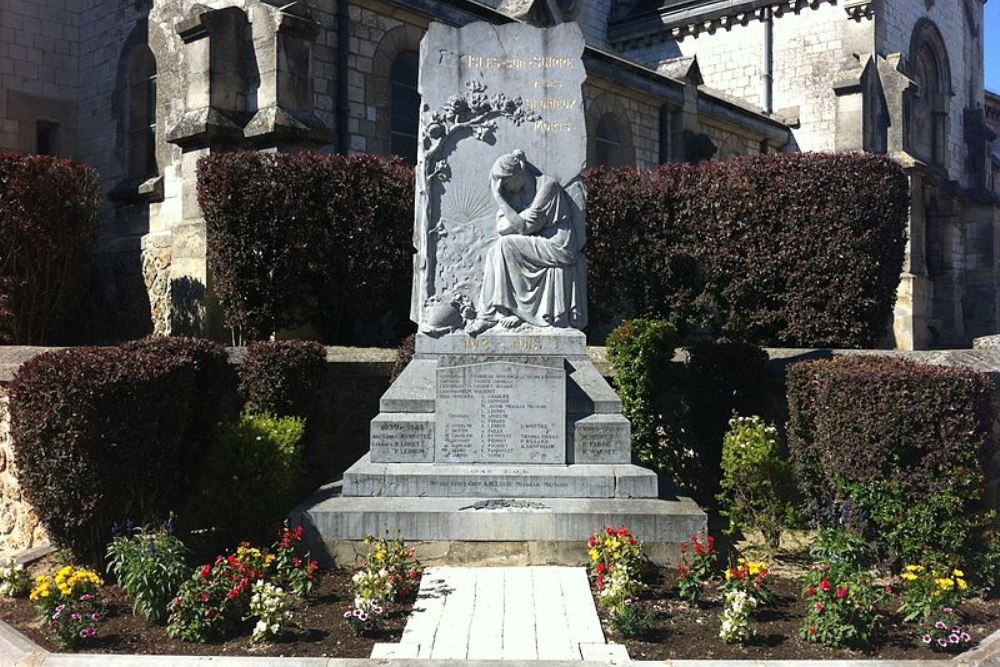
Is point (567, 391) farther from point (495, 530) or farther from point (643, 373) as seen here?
point (643, 373)

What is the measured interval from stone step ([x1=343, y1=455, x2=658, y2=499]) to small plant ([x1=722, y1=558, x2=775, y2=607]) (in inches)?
51.4

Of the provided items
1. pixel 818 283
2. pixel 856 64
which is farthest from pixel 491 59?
pixel 856 64

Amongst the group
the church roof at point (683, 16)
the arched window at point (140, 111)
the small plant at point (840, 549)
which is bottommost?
the small plant at point (840, 549)

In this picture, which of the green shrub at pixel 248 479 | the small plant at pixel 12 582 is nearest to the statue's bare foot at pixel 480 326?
the green shrub at pixel 248 479

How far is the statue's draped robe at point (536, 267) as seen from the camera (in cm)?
767

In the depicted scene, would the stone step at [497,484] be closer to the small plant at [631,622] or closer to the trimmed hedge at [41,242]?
the small plant at [631,622]

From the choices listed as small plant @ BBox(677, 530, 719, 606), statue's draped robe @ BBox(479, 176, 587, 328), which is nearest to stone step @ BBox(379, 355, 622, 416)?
statue's draped robe @ BBox(479, 176, 587, 328)

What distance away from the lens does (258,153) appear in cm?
1131

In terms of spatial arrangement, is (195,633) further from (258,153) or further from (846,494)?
(258,153)

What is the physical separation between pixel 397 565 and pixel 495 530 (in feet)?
3.16

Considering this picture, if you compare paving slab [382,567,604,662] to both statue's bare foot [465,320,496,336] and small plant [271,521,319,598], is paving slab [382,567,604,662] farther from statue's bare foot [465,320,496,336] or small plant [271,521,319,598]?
statue's bare foot [465,320,496,336]

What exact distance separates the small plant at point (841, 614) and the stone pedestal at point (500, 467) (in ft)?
4.29

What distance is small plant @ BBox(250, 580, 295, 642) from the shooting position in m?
5.26

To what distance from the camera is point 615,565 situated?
6008 millimetres
